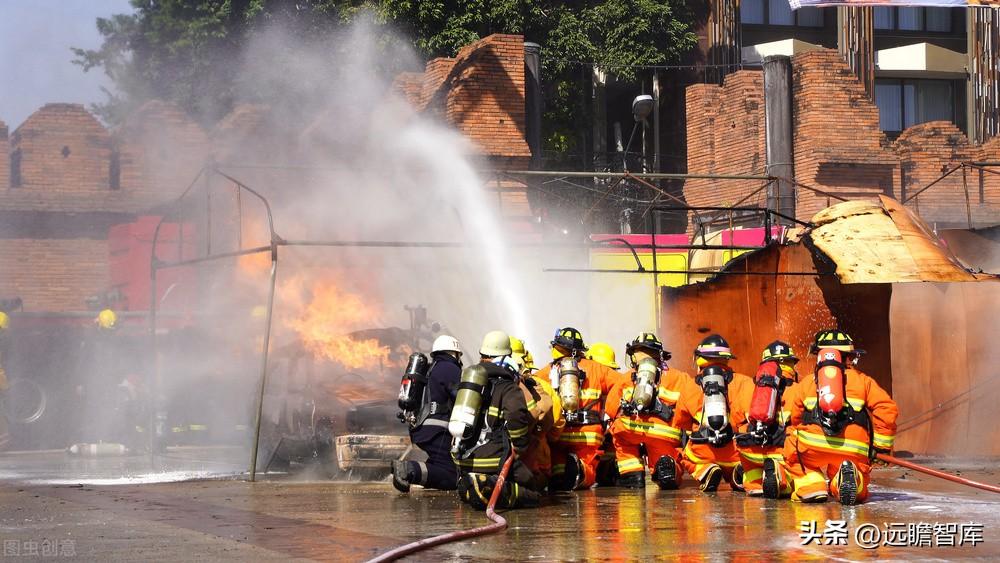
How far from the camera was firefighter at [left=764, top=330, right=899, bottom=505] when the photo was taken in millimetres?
9727

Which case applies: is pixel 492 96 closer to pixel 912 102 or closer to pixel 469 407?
pixel 469 407

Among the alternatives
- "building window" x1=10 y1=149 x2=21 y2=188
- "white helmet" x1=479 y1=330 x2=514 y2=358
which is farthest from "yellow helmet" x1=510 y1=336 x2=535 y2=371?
"building window" x1=10 y1=149 x2=21 y2=188

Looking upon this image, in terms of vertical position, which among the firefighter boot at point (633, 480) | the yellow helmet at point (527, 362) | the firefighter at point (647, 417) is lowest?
the firefighter boot at point (633, 480)

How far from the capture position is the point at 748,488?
35.8 ft

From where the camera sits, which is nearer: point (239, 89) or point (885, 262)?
point (885, 262)

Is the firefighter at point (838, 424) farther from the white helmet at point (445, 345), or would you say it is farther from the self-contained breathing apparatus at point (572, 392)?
the white helmet at point (445, 345)

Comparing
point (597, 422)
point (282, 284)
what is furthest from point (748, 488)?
point (282, 284)

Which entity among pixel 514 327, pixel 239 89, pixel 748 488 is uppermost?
pixel 239 89

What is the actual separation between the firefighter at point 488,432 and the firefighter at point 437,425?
66 cm

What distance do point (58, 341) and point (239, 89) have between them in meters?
Answer: 10.7

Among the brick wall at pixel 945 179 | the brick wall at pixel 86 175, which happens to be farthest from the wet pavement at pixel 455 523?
the brick wall at pixel 945 179

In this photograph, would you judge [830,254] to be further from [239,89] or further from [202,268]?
[239,89]

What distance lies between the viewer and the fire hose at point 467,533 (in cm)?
721

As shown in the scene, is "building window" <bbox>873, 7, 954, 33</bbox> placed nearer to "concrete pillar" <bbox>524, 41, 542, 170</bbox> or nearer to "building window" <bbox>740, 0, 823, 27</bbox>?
"building window" <bbox>740, 0, 823, 27</bbox>
